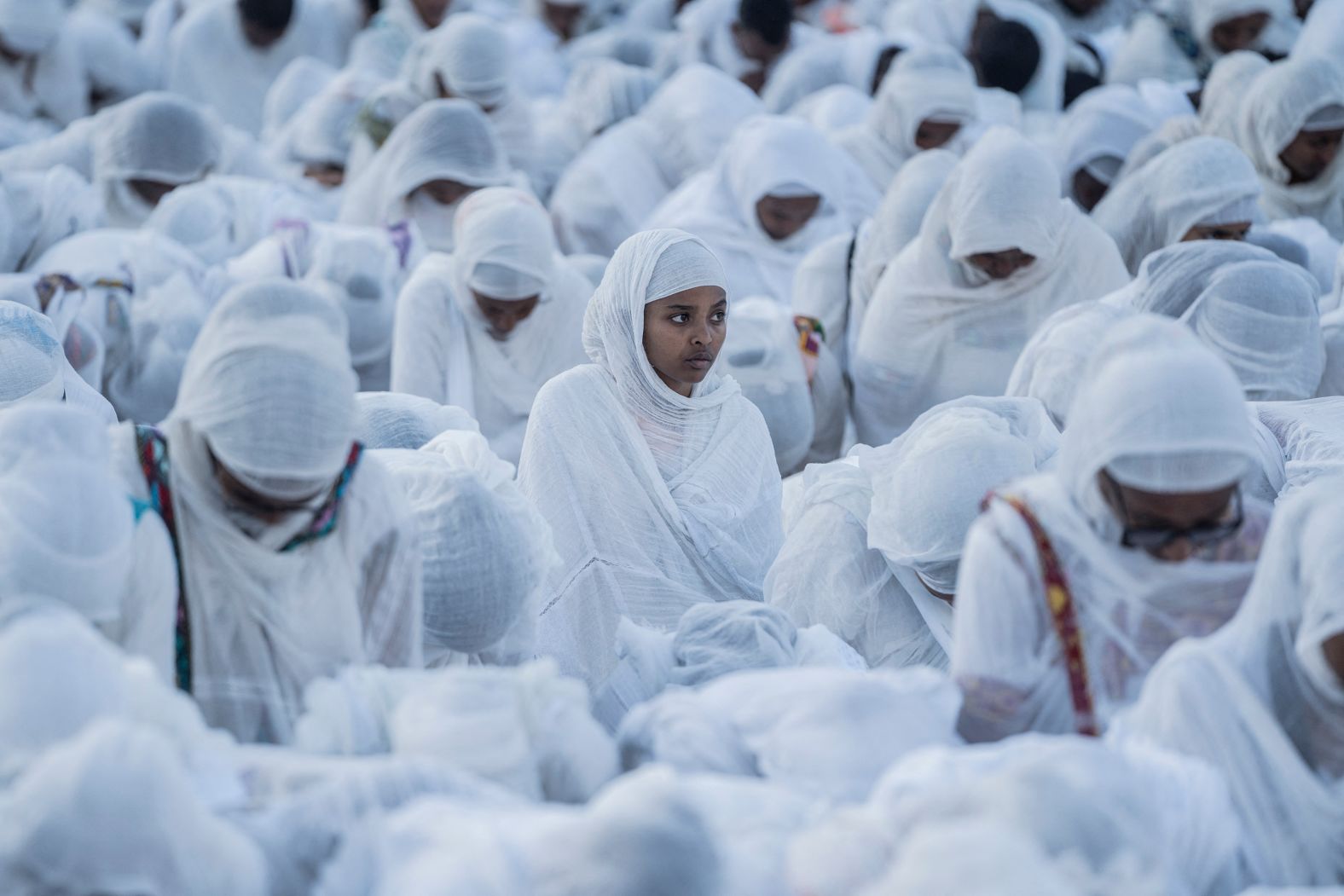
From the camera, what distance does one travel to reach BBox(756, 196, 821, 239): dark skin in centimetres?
682

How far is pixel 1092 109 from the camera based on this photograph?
783 cm

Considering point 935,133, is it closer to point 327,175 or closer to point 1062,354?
point 327,175

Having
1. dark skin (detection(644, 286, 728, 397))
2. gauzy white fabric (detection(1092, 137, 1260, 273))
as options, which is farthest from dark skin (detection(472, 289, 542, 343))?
gauzy white fabric (detection(1092, 137, 1260, 273))

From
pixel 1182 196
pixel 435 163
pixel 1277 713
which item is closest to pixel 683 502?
pixel 1277 713

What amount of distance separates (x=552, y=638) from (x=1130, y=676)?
173 cm

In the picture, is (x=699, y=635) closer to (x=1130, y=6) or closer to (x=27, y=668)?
(x=27, y=668)

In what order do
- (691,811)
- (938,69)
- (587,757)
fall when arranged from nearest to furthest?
(691,811) → (587,757) → (938,69)

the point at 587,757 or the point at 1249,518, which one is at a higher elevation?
the point at 1249,518

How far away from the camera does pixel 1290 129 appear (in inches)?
267

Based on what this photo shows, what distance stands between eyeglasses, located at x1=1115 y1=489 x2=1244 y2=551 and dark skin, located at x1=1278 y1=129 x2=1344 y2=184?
4.29 m

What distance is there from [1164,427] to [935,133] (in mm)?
5195

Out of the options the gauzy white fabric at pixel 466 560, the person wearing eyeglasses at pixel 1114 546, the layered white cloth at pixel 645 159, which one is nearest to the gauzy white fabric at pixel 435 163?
the layered white cloth at pixel 645 159

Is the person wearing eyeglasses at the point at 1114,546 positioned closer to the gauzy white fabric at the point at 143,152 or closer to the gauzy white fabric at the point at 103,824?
the gauzy white fabric at the point at 103,824

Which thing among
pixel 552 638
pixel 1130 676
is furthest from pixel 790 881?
pixel 552 638
